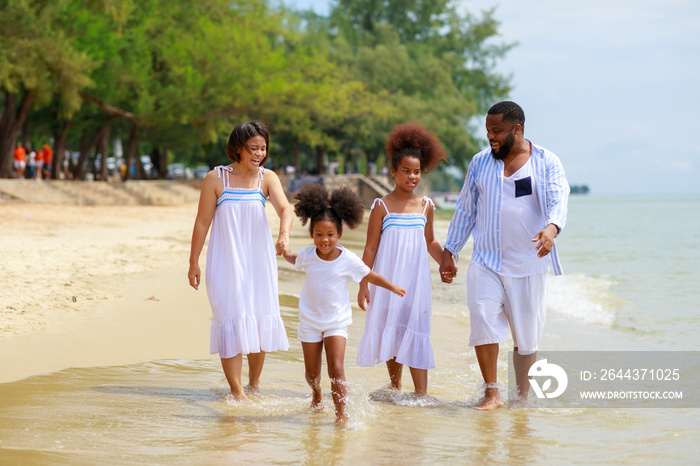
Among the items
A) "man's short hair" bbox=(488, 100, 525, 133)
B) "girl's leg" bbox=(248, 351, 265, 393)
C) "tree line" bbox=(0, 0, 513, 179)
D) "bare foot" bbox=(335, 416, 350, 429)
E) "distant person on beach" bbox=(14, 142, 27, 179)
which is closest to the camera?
"bare foot" bbox=(335, 416, 350, 429)

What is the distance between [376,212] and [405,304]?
68 cm

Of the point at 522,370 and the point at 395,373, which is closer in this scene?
the point at 522,370

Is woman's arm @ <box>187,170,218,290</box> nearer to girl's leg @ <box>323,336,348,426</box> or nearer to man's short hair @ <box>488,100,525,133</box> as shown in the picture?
girl's leg @ <box>323,336,348,426</box>

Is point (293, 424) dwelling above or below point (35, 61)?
below

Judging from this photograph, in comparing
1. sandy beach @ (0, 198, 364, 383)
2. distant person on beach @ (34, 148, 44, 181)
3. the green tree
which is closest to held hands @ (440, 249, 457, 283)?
sandy beach @ (0, 198, 364, 383)

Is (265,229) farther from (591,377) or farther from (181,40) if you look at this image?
(181,40)

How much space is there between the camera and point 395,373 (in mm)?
5781

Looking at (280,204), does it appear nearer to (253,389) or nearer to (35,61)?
(253,389)

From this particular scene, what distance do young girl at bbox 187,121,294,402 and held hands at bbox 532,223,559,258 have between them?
169 cm

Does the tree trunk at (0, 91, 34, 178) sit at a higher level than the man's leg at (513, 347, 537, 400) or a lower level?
higher

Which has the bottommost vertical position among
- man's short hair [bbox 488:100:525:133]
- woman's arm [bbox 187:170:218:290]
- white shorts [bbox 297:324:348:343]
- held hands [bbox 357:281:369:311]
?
white shorts [bbox 297:324:348:343]

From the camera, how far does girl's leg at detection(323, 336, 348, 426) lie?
4.83 m

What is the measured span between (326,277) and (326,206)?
45 cm

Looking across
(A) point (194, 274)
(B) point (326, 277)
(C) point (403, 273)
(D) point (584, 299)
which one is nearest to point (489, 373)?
(C) point (403, 273)
